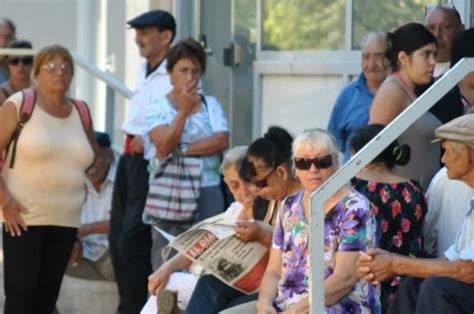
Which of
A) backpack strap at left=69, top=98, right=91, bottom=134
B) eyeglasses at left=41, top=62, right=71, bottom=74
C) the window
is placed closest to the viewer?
eyeglasses at left=41, top=62, right=71, bottom=74

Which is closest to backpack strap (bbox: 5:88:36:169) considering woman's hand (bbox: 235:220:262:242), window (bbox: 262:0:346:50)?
woman's hand (bbox: 235:220:262:242)

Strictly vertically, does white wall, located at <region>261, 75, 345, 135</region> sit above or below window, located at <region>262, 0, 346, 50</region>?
below

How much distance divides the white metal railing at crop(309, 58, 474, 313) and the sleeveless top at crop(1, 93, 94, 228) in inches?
126

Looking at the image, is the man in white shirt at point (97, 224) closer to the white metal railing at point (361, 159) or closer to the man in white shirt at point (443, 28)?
the man in white shirt at point (443, 28)

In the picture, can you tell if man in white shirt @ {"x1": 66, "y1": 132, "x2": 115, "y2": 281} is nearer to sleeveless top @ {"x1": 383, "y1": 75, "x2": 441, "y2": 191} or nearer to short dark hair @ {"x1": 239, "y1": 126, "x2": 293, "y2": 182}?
short dark hair @ {"x1": 239, "y1": 126, "x2": 293, "y2": 182}

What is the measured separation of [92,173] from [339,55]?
186 centimetres

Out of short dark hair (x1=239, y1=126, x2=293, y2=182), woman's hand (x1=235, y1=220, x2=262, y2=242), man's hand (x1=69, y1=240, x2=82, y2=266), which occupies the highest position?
short dark hair (x1=239, y1=126, x2=293, y2=182)

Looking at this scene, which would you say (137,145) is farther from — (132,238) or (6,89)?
(6,89)

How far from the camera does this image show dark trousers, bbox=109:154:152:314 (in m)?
8.52

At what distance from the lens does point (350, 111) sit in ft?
25.8

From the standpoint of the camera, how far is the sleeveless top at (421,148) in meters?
6.89

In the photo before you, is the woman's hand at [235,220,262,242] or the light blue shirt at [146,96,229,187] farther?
the light blue shirt at [146,96,229,187]

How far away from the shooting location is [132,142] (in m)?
8.57

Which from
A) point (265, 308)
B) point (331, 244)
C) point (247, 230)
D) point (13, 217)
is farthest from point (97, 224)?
point (331, 244)
